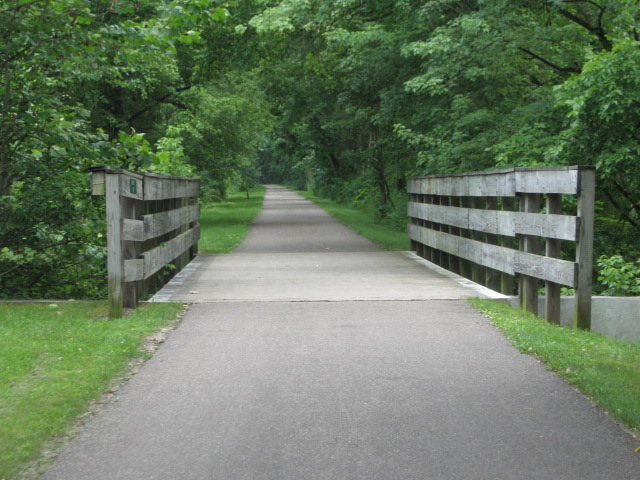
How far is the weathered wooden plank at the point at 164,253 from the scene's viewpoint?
8596 millimetres

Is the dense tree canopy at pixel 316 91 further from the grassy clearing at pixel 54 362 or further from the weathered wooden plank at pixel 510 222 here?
the weathered wooden plank at pixel 510 222

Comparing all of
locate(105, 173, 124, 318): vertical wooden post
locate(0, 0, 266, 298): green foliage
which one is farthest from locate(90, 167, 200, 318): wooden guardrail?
locate(0, 0, 266, 298): green foliage

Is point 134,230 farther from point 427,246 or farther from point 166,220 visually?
point 427,246

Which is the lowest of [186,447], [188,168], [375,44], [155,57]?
[186,447]

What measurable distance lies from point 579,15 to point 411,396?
49.7 feet

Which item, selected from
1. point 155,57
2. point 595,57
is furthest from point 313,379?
point 595,57

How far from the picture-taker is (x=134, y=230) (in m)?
8.01

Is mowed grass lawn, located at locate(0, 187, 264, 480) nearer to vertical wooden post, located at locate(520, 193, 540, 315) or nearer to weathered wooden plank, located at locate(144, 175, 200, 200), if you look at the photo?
weathered wooden plank, located at locate(144, 175, 200, 200)

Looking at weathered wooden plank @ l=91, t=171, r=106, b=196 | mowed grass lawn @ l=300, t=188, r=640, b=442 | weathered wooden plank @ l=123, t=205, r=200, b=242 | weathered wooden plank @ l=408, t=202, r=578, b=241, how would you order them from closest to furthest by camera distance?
mowed grass lawn @ l=300, t=188, r=640, b=442 < weathered wooden plank @ l=408, t=202, r=578, b=241 < weathered wooden plank @ l=91, t=171, r=106, b=196 < weathered wooden plank @ l=123, t=205, r=200, b=242

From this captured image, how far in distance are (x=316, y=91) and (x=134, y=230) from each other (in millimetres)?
21402

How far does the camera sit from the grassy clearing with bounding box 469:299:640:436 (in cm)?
489

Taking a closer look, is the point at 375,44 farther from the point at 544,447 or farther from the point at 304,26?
the point at 544,447

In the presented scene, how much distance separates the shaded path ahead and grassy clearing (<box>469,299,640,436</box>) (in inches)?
4.5

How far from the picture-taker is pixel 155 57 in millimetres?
9359
